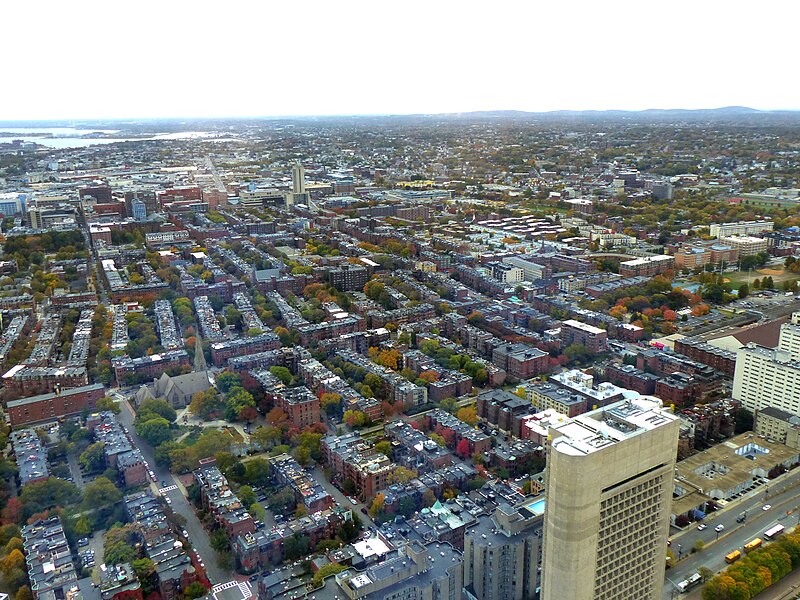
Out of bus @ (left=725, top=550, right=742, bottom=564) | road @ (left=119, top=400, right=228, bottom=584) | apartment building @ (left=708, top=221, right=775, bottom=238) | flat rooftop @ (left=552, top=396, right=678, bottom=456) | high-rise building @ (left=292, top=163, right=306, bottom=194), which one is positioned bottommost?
bus @ (left=725, top=550, right=742, bottom=564)

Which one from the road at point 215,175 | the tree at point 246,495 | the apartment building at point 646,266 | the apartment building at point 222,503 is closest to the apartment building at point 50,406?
the apartment building at point 222,503

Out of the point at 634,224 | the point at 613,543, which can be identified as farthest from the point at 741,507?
the point at 634,224

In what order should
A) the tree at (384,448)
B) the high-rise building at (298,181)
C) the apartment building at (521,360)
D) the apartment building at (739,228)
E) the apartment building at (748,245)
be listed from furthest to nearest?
the high-rise building at (298,181), the apartment building at (739,228), the apartment building at (748,245), the apartment building at (521,360), the tree at (384,448)

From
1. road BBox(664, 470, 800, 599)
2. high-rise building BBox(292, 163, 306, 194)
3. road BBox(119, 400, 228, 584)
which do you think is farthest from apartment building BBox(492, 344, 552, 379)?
high-rise building BBox(292, 163, 306, 194)

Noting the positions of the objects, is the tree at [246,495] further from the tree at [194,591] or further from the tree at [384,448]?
the tree at [384,448]

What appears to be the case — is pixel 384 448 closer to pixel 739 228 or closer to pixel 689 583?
pixel 689 583

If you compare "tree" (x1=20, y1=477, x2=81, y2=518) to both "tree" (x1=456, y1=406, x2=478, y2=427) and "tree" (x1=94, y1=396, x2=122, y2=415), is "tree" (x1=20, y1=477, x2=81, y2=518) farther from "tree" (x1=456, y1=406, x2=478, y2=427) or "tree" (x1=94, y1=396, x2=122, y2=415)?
"tree" (x1=456, y1=406, x2=478, y2=427)
